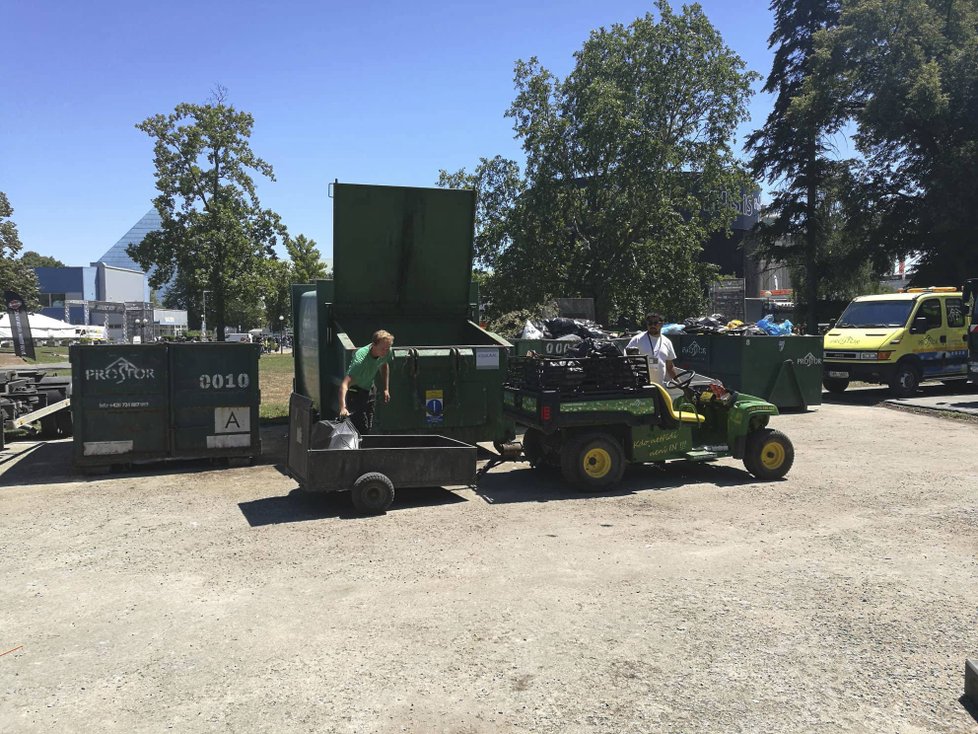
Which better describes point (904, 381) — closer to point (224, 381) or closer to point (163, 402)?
point (224, 381)

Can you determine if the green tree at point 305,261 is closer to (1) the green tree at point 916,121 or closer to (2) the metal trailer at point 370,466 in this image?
(1) the green tree at point 916,121

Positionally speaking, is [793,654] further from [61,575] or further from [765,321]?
[765,321]

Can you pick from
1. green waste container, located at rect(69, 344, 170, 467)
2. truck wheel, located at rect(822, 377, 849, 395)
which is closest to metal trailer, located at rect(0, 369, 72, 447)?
green waste container, located at rect(69, 344, 170, 467)

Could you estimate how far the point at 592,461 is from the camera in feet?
25.0

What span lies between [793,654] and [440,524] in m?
3.24

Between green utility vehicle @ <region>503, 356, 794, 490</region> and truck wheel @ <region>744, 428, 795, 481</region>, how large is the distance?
0.01 metres

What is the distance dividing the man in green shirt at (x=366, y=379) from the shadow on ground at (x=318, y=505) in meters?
0.93

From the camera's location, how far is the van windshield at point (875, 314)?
1644 centimetres

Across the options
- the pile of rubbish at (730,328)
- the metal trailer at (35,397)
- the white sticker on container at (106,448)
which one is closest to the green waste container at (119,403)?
the white sticker on container at (106,448)

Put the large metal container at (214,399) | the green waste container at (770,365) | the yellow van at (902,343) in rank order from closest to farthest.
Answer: the large metal container at (214,399)
the green waste container at (770,365)
the yellow van at (902,343)

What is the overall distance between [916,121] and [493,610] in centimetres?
2905

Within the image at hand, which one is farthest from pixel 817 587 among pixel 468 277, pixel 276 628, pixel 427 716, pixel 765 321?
pixel 765 321

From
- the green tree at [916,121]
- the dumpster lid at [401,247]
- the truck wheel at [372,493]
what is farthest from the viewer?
the green tree at [916,121]

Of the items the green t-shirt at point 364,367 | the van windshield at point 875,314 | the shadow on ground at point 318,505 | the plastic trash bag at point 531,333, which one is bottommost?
the shadow on ground at point 318,505
